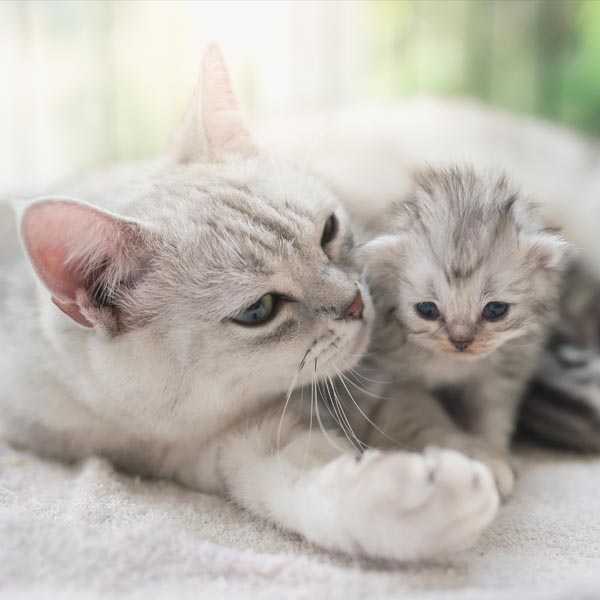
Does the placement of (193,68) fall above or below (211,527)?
above

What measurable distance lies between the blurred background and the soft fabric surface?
4.71 feet

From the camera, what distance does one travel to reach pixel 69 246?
42.7 inches

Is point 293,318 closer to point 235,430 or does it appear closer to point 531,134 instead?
point 235,430

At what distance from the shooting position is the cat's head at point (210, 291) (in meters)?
1.14

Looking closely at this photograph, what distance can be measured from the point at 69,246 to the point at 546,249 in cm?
81

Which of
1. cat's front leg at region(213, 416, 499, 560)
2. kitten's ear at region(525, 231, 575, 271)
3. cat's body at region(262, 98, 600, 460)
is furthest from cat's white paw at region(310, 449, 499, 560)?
cat's body at region(262, 98, 600, 460)

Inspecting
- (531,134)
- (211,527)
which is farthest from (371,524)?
(531,134)

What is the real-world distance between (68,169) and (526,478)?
6.42ft

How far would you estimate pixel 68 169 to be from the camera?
258 cm

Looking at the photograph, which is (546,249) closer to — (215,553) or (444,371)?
(444,371)

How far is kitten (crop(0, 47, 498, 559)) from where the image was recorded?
3.23 ft

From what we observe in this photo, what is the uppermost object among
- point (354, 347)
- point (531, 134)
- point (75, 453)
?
A: point (531, 134)

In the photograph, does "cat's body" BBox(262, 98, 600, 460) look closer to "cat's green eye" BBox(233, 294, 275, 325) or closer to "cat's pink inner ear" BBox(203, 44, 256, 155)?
"cat's pink inner ear" BBox(203, 44, 256, 155)

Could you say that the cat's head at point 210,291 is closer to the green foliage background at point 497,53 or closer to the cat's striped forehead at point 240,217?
the cat's striped forehead at point 240,217
